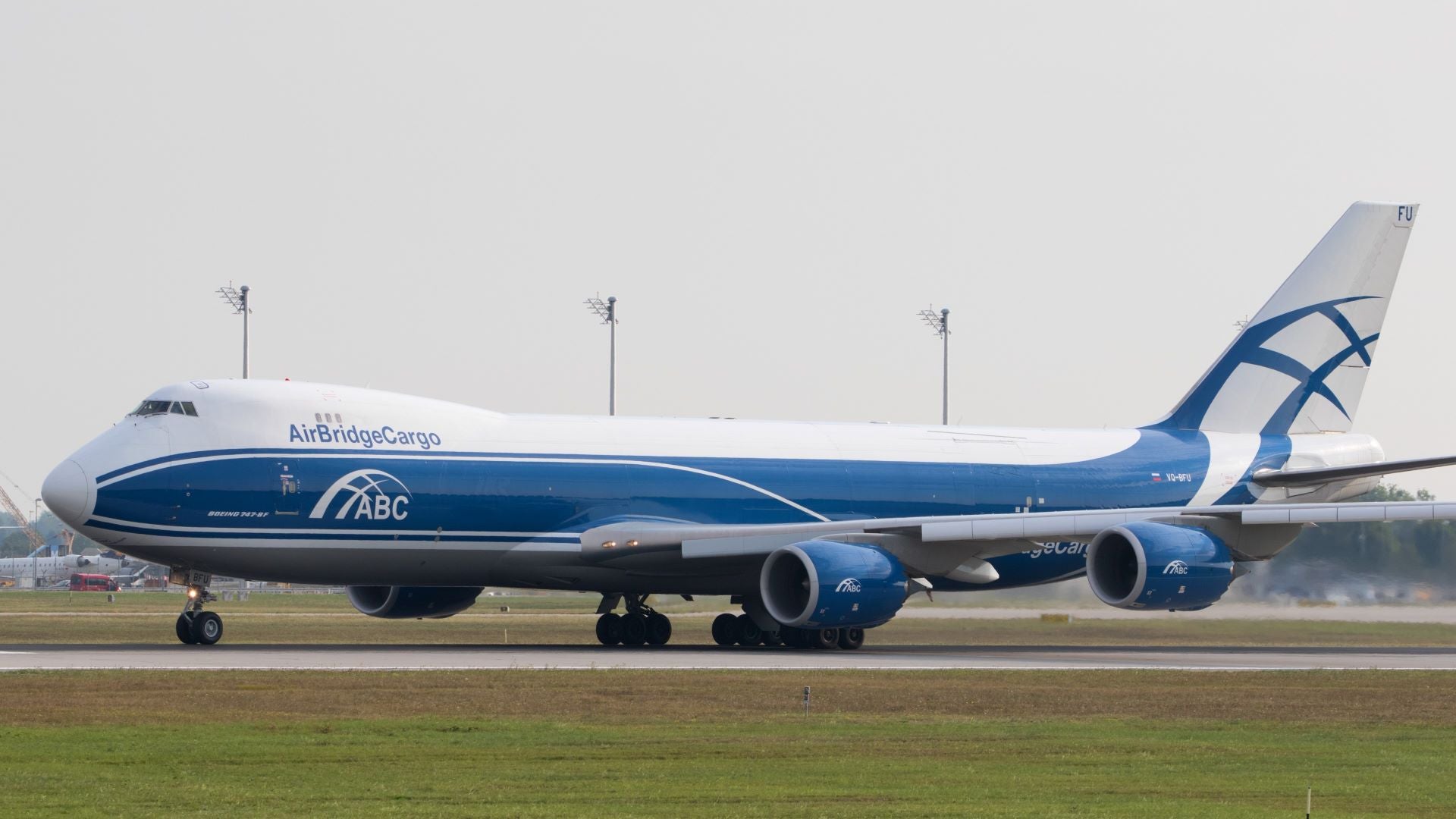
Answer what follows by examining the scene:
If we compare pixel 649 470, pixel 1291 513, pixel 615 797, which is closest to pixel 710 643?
pixel 649 470

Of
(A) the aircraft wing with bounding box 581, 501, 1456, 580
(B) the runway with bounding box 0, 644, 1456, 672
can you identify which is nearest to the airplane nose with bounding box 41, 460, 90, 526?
(B) the runway with bounding box 0, 644, 1456, 672

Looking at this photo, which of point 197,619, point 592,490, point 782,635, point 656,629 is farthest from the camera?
point 656,629

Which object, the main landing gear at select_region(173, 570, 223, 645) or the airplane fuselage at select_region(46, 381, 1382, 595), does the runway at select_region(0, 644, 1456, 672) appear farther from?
the airplane fuselage at select_region(46, 381, 1382, 595)

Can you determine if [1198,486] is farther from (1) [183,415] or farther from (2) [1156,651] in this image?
(1) [183,415]

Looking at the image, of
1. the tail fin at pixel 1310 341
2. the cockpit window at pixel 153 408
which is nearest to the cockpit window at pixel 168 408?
the cockpit window at pixel 153 408

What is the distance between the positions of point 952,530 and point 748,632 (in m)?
5.25

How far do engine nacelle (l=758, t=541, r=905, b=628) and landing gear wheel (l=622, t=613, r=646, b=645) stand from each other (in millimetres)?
3524

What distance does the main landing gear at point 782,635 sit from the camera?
32781 millimetres

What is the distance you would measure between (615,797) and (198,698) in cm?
801

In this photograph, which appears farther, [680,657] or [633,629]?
[633,629]

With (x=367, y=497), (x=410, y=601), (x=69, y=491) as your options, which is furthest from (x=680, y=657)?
(x=69, y=491)

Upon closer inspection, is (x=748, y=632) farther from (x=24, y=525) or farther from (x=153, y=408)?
(x=24, y=525)

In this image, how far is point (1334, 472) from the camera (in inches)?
1478

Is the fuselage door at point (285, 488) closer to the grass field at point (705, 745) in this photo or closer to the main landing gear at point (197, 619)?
the main landing gear at point (197, 619)
